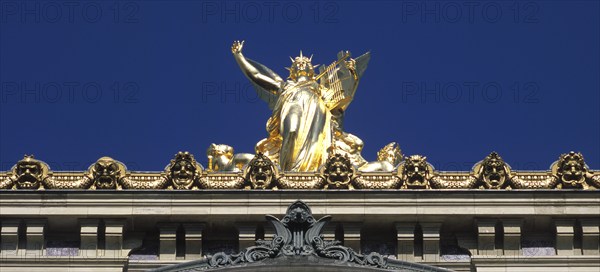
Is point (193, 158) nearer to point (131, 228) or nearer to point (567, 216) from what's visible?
point (131, 228)

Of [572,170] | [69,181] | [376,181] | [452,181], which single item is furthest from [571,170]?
[69,181]

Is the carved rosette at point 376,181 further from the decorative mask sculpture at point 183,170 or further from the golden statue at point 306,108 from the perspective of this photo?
the decorative mask sculpture at point 183,170

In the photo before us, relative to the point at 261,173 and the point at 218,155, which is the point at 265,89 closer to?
the point at 218,155

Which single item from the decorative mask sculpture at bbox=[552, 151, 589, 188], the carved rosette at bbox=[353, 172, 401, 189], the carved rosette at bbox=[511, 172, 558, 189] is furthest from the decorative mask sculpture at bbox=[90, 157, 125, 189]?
the decorative mask sculpture at bbox=[552, 151, 589, 188]

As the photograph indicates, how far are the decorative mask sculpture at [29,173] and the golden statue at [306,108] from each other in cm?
495

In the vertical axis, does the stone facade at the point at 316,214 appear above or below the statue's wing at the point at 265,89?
below

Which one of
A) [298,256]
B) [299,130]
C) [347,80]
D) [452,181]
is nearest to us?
[298,256]

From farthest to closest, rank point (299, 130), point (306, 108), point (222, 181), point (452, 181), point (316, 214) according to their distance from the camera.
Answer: point (306, 108) < point (299, 130) < point (222, 181) < point (452, 181) < point (316, 214)

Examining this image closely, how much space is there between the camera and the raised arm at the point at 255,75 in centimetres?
6264

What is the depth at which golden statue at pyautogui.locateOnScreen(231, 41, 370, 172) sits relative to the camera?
60562mm

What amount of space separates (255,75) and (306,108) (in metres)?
1.91

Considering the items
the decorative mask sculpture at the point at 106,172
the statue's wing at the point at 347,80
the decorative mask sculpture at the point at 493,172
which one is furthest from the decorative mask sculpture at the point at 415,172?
the decorative mask sculpture at the point at 106,172

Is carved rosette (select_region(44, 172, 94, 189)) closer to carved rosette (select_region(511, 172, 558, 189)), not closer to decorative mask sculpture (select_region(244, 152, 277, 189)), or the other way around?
decorative mask sculpture (select_region(244, 152, 277, 189))

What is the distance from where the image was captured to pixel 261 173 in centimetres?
5788
